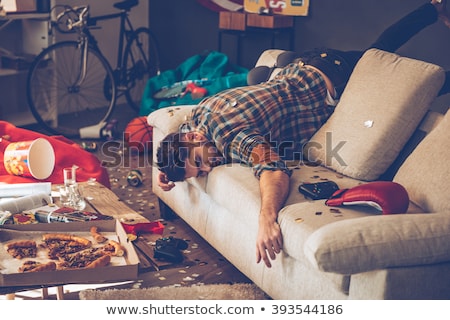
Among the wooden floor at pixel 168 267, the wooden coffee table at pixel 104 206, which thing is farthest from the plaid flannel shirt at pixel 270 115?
the wooden coffee table at pixel 104 206

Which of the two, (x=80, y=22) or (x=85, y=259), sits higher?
(x=80, y=22)

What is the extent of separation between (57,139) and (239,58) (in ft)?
8.24

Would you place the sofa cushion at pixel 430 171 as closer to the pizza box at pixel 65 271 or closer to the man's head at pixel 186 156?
the man's head at pixel 186 156

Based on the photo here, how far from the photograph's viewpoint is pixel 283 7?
5270 millimetres

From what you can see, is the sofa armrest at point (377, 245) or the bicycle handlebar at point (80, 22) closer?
the sofa armrest at point (377, 245)

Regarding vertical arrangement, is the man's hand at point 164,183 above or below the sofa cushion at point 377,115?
below

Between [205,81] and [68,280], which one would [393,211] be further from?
[205,81]

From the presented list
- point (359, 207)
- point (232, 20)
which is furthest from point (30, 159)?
point (232, 20)

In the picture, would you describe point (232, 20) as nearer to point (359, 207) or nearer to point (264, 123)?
point (264, 123)

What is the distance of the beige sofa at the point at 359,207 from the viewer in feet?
6.79

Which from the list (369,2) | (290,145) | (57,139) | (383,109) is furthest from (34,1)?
(383,109)

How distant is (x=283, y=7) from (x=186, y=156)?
2.56 m

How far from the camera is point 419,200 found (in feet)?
8.32

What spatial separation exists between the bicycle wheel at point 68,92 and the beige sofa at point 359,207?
5.74 ft
